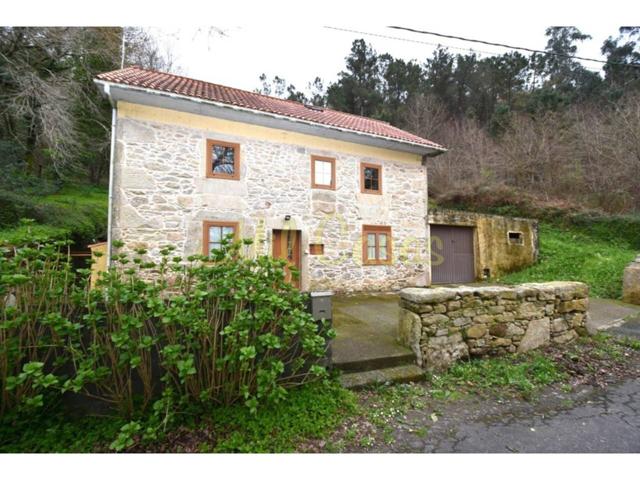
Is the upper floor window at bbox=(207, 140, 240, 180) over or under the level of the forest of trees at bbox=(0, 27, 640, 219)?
under

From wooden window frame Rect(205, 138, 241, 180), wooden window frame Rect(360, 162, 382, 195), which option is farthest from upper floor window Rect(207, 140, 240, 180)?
wooden window frame Rect(360, 162, 382, 195)

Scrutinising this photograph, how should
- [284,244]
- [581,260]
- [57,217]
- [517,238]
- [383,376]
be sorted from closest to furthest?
[383,376] < [284,244] < [57,217] < [581,260] < [517,238]

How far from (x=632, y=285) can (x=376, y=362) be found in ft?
26.2

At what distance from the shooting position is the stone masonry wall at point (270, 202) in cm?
600

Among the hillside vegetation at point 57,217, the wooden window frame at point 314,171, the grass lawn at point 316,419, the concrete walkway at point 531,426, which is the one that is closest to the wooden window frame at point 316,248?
the wooden window frame at point 314,171

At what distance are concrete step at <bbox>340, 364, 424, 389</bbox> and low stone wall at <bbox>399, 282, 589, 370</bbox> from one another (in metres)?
0.21

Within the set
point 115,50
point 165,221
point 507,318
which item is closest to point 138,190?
point 165,221

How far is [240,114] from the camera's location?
667 cm

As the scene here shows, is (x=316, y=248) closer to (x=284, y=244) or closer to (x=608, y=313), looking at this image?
(x=284, y=244)

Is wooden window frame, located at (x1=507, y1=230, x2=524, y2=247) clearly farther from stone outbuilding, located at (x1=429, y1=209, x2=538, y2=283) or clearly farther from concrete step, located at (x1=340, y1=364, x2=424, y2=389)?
concrete step, located at (x1=340, y1=364, x2=424, y2=389)

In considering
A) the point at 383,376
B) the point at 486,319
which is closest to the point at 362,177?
the point at 486,319

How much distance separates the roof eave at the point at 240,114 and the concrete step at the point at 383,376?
601cm

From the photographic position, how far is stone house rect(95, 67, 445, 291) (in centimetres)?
597

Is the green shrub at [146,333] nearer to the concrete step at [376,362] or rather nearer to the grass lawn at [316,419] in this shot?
the grass lawn at [316,419]
